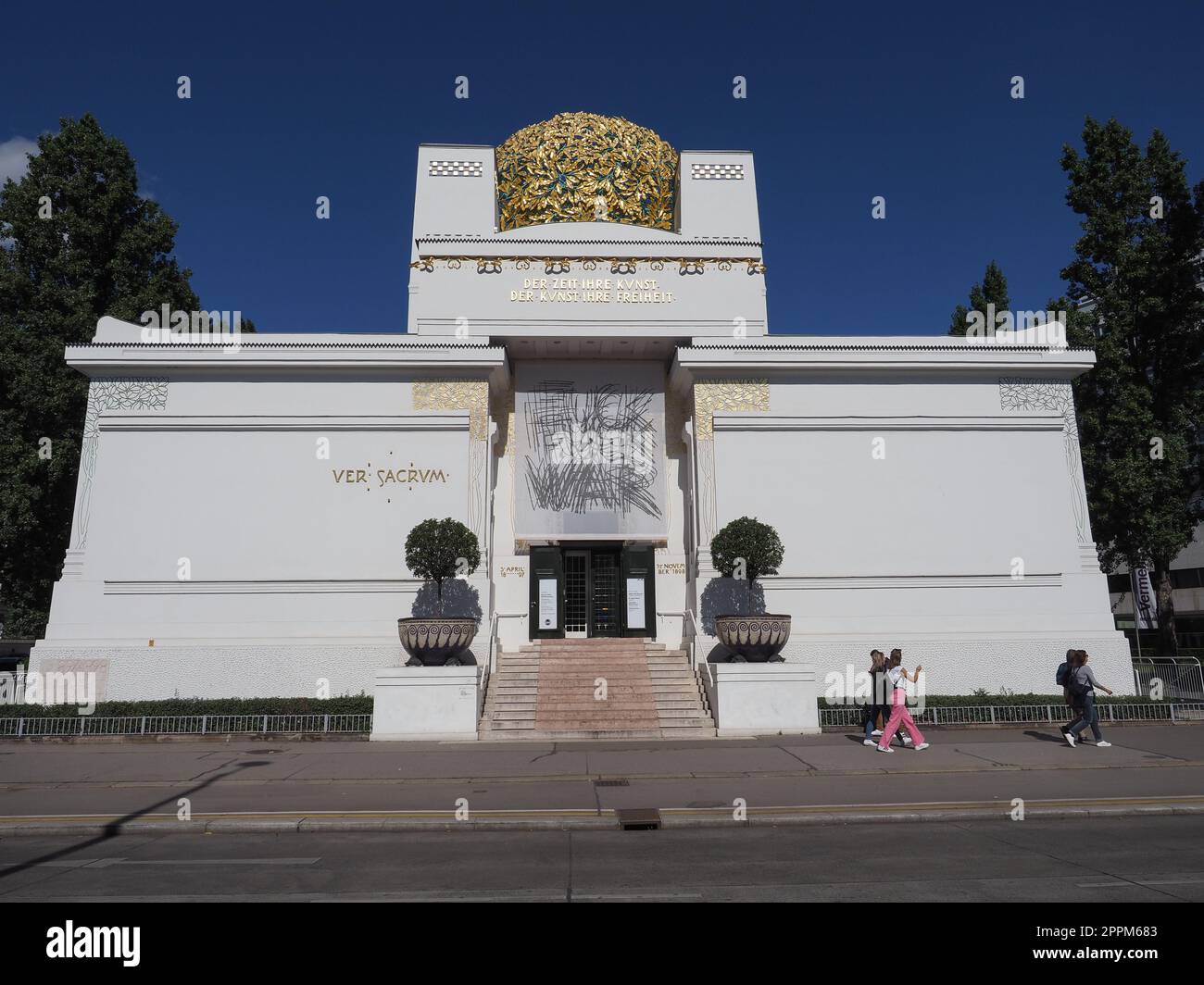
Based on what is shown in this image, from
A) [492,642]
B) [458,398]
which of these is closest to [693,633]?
[492,642]

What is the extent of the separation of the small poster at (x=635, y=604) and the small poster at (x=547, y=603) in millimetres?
1935

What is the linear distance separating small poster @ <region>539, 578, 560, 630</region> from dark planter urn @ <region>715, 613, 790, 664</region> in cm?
533

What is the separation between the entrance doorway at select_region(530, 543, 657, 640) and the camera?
2114cm

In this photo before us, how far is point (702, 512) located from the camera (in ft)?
66.3

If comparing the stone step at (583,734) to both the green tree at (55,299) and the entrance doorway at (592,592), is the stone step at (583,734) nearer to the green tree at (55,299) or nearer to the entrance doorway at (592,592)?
the entrance doorway at (592,592)

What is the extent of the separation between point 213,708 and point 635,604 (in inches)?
402

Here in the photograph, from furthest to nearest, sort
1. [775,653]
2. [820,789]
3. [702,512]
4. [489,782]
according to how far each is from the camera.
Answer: [702,512], [775,653], [489,782], [820,789]

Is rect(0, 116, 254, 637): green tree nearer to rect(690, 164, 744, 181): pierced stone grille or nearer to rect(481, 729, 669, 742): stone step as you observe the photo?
rect(481, 729, 669, 742): stone step

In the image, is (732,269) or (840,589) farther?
(732,269)

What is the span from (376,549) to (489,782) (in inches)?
373

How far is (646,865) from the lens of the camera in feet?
23.6

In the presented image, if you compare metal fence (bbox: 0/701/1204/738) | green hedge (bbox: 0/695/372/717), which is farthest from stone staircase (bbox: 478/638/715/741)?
green hedge (bbox: 0/695/372/717)
